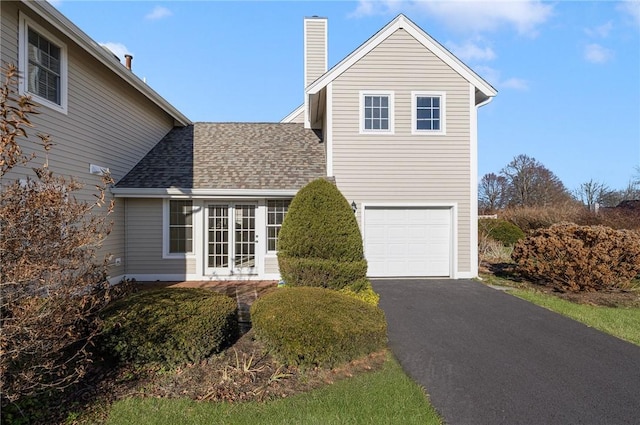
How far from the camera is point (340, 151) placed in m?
10.4

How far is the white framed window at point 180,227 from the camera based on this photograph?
10.2 meters

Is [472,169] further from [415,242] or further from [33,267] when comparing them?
[33,267]

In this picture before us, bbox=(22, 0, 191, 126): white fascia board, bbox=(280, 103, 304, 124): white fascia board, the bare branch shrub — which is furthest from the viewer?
bbox=(280, 103, 304, 124): white fascia board

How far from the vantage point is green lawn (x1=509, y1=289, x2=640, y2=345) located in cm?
606

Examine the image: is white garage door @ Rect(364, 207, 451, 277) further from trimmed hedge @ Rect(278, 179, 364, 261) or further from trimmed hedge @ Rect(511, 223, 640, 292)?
trimmed hedge @ Rect(278, 179, 364, 261)

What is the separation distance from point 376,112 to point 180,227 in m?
6.73

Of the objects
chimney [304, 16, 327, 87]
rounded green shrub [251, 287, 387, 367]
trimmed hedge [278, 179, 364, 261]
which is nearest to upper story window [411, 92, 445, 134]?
chimney [304, 16, 327, 87]

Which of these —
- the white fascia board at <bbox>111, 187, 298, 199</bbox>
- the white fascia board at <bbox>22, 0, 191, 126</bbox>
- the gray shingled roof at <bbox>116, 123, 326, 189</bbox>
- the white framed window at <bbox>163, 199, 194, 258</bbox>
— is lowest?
the white framed window at <bbox>163, 199, 194, 258</bbox>

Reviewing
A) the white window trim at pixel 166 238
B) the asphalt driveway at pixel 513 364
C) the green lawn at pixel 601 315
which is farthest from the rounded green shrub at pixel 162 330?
the green lawn at pixel 601 315

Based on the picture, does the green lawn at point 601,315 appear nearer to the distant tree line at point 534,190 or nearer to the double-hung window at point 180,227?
the double-hung window at point 180,227

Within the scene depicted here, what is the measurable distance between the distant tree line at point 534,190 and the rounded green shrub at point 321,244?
28624mm

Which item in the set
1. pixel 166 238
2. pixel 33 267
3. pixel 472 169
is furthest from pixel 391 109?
pixel 33 267

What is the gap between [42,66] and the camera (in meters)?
6.93

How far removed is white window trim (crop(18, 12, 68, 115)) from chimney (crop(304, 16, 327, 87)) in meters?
7.75
